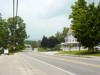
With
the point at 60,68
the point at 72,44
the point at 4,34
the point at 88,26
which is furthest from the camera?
the point at 4,34

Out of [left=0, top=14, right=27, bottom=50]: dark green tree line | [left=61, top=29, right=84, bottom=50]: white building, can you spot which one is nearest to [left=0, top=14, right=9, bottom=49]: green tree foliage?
[left=0, top=14, right=27, bottom=50]: dark green tree line

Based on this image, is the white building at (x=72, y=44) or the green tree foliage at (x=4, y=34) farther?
the green tree foliage at (x=4, y=34)

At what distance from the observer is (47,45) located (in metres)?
176

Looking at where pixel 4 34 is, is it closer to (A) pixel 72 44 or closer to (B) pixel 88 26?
(A) pixel 72 44

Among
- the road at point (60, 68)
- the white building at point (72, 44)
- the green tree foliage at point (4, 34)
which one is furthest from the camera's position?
the green tree foliage at point (4, 34)

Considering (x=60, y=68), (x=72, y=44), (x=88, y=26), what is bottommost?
(x=60, y=68)

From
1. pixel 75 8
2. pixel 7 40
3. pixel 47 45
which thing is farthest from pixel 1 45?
pixel 75 8

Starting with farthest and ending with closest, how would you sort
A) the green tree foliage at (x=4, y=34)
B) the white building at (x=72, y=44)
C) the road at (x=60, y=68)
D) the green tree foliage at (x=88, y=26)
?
the green tree foliage at (x=4, y=34) < the white building at (x=72, y=44) < the green tree foliage at (x=88, y=26) < the road at (x=60, y=68)

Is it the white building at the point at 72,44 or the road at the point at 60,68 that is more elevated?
the white building at the point at 72,44

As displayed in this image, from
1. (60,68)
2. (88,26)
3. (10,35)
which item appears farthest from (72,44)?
(60,68)

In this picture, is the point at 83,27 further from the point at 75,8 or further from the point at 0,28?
the point at 0,28

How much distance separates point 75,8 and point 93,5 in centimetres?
1111

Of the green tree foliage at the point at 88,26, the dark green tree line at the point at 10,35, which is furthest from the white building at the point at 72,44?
the green tree foliage at the point at 88,26

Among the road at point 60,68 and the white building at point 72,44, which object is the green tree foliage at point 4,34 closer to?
the white building at point 72,44
